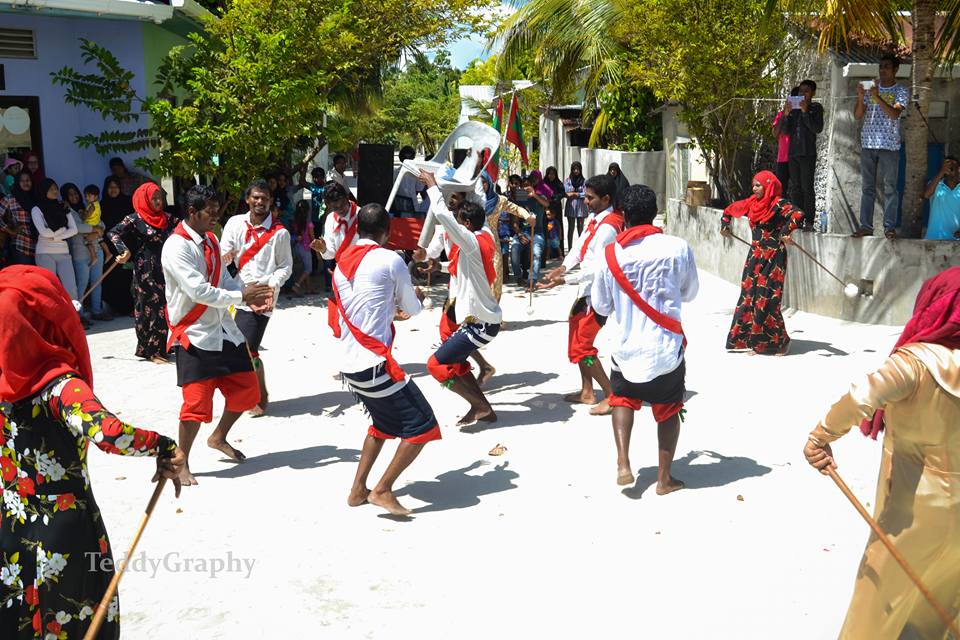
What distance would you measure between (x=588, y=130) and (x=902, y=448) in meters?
26.3

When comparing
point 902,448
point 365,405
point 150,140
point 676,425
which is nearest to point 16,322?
point 365,405

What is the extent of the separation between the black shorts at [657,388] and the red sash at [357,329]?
1308mm

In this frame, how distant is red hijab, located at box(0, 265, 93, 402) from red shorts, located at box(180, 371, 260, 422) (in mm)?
2552

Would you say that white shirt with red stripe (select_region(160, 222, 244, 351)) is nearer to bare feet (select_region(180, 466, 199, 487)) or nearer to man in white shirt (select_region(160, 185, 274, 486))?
man in white shirt (select_region(160, 185, 274, 486))

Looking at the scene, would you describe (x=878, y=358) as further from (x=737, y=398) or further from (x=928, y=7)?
(x=928, y=7)

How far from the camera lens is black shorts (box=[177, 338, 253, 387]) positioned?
251 inches

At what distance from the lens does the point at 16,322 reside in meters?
3.58

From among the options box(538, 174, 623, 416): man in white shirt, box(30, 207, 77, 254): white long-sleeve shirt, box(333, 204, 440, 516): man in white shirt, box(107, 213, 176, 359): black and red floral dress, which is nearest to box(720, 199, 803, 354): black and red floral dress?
box(538, 174, 623, 416): man in white shirt

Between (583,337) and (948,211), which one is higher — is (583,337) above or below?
below

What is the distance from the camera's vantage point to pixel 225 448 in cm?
695

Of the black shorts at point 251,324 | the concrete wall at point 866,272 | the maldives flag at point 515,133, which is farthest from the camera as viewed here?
the maldives flag at point 515,133

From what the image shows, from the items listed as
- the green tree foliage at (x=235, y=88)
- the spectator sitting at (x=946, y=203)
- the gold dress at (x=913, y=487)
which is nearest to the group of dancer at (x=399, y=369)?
the gold dress at (x=913, y=487)

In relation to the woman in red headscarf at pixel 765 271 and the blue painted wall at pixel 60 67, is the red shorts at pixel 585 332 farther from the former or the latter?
the blue painted wall at pixel 60 67

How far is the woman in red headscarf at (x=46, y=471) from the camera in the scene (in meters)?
3.65
